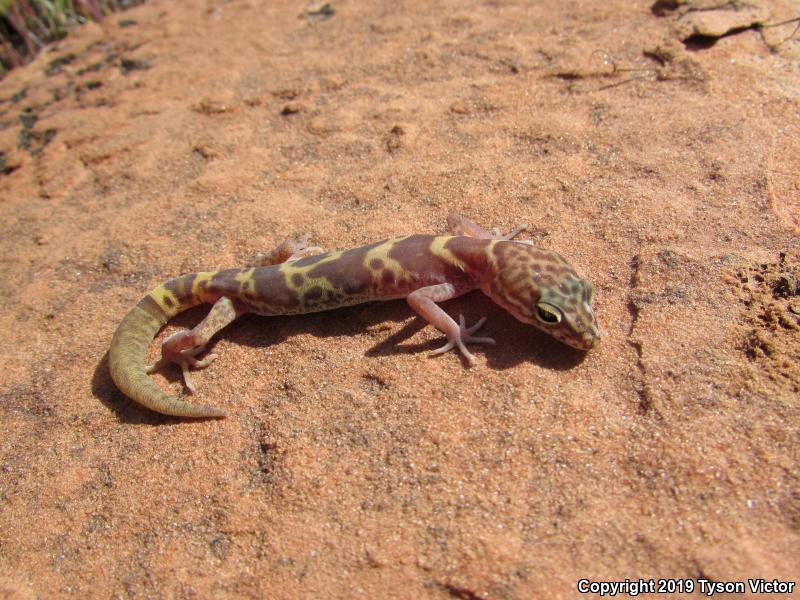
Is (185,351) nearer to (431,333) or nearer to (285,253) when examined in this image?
(285,253)

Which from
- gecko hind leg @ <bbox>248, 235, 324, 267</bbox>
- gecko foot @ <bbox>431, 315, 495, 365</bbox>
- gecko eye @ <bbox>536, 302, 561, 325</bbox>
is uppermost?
gecko hind leg @ <bbox>248, 235, 324, 267</bbox>

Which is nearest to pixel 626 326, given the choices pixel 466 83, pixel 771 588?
pixel 771 588

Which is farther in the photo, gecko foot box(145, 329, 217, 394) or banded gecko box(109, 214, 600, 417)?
gecko foot box(145, 329, 217, 394)

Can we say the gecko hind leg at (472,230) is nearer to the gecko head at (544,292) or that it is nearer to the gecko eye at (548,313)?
the gecko head at (544,292)

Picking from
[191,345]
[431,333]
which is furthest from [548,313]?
[191,345]

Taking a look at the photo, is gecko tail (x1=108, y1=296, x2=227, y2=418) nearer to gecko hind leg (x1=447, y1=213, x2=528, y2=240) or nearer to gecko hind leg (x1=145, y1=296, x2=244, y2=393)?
gecko hind leg (x1=145, y1=296, x2=244, y2=393)

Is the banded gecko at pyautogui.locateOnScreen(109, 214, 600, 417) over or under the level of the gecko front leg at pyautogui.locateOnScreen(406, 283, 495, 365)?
over

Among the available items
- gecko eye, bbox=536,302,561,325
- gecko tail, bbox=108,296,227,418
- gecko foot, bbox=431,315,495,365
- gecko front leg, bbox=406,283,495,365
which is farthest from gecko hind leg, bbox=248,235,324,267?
gecko eye, bbox=536,302,561,325
